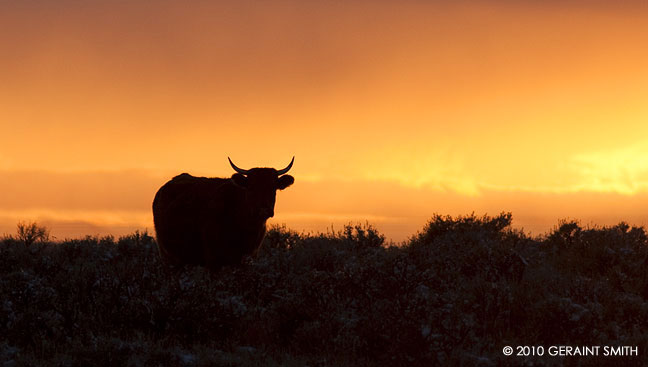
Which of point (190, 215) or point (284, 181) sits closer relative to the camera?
point (284, 181)

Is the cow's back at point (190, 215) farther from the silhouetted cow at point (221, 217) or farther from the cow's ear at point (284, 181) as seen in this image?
the cow's ear at point (284, 181)

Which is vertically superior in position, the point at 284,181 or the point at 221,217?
the point at 284,181

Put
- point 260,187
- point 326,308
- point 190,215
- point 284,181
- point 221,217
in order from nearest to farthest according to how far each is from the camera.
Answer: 1. point 326,308
2. point 260,187
3. point 221,217
4. point 284,181
5. point 190,215

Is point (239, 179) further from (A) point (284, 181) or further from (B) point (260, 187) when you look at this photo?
(A) point (284, 181)

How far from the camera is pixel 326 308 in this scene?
12320 millimetres

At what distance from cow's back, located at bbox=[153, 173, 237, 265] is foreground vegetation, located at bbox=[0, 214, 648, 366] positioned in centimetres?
56

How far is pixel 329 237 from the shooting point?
20000mm

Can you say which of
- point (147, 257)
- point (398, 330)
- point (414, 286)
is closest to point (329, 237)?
point (147, 257)

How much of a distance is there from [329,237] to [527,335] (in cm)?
875

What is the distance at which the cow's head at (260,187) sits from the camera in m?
14.2

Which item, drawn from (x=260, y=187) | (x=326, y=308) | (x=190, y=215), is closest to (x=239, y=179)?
(x=260, y=187)

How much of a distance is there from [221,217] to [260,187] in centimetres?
126

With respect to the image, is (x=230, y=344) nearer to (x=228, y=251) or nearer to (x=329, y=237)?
(x=228, y=251)

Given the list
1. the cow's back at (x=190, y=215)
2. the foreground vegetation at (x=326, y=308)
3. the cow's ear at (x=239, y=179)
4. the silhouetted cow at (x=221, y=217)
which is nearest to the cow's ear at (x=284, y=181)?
the silhouetted cow at (x=221, y=217)
